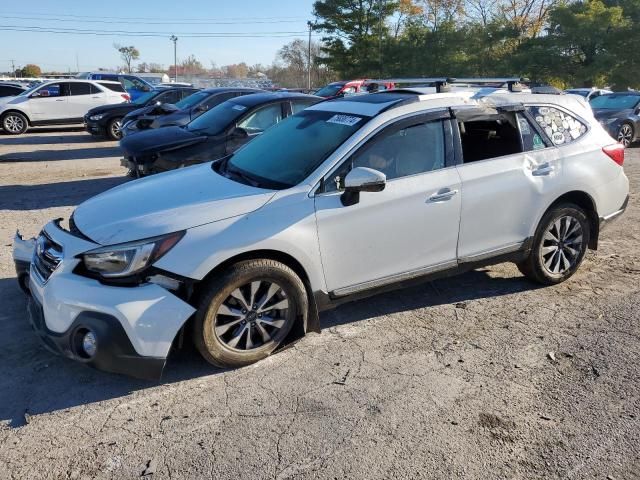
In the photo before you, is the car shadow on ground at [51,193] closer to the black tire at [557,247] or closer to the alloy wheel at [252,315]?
the alloy wheel at [252,315]

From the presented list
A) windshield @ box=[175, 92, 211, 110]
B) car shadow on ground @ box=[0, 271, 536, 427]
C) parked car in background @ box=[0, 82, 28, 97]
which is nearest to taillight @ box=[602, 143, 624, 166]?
car shadow on ground @ box=[0, 271, 536, 427]

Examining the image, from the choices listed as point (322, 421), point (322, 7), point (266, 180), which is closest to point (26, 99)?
point (266, 180)

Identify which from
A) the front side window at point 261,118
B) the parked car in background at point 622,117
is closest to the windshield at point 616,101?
the parked car in background at point 622,117

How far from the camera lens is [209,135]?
792 cm

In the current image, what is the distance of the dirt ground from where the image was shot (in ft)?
9.15

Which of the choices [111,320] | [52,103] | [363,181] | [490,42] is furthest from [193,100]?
[490,42]

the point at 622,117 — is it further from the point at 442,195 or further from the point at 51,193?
the point at 51,193

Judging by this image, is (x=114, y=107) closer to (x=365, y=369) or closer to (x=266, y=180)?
(x=266, y=180)

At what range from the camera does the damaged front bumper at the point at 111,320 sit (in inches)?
124

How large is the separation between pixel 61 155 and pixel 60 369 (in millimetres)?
11139

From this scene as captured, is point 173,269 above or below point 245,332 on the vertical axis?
above

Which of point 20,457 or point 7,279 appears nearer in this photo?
point 20,457

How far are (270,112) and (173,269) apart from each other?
18.6ft

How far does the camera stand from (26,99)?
17.1m
